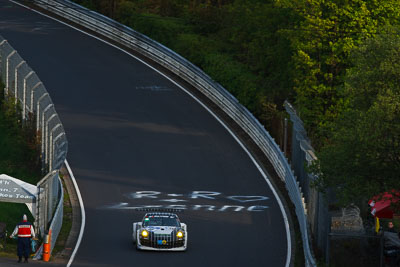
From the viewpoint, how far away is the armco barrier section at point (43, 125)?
31406 mm

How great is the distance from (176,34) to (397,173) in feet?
110

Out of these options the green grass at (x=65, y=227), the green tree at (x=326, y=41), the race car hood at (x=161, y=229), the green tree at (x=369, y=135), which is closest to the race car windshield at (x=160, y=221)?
the race car hood at (x=161, y=229)

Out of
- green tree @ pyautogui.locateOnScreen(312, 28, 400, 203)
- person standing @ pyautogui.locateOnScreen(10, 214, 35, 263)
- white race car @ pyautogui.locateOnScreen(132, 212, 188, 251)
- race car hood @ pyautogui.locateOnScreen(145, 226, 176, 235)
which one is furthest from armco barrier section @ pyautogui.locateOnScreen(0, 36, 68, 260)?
green tree @ pyautogui.locateOnScreen(312, 28, 400, 203)

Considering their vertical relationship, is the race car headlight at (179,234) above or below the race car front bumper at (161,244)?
above

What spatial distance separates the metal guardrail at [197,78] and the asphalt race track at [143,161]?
0.98 metres

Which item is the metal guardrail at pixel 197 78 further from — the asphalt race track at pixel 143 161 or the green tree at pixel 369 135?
the green tree at pixel 369 135

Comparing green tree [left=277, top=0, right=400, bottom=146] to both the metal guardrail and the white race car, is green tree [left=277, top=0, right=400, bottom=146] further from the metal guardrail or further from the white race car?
the white race car

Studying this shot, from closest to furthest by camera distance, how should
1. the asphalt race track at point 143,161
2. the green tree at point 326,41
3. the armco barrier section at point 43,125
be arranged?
the armco barrier section at point 43,125 < the asphalt race track at point 143,161 < the green tree at point 326,41

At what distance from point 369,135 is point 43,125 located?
15.2 metres

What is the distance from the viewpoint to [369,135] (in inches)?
1018

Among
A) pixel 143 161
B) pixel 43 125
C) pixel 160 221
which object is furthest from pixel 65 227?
pixel 143 161

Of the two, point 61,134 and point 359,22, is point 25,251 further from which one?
point 359,22

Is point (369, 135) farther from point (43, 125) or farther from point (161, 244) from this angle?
point (43, 125)

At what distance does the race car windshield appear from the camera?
3097 cm
